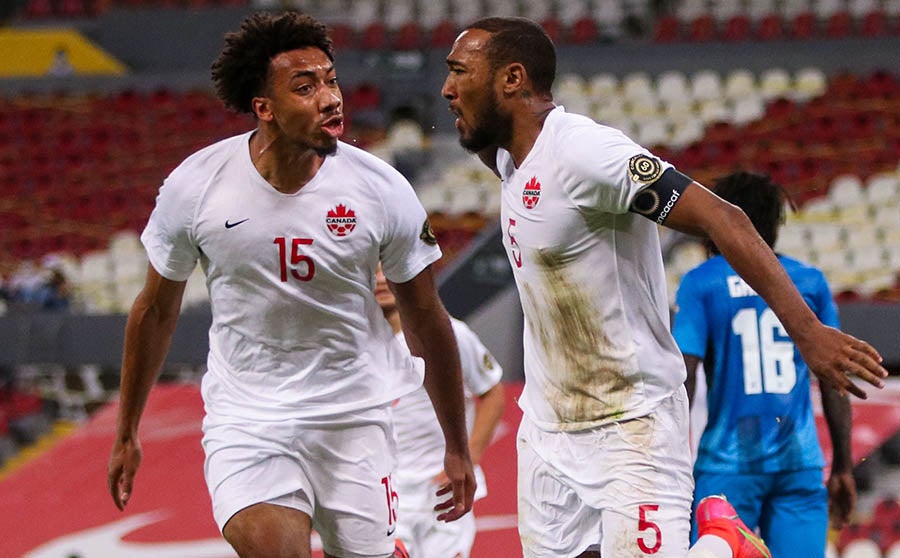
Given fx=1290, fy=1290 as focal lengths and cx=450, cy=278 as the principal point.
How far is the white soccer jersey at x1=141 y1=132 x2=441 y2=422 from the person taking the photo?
3.85 metres

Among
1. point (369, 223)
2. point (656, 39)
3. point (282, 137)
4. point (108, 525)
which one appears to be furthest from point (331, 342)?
point (656, 39)

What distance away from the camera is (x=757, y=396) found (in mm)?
4586

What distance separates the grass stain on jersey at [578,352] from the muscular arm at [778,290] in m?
0.46

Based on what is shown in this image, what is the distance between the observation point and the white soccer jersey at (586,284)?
367 cm

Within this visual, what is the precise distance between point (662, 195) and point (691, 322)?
1.30m

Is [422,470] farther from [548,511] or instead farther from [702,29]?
[702,29]

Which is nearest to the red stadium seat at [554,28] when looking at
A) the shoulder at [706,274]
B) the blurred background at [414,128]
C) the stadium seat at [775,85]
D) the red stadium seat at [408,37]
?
the blurred background at [414,128]

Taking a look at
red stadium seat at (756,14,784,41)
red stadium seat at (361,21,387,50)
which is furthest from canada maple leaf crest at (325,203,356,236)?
red stadium seat at (361,21,387,50)

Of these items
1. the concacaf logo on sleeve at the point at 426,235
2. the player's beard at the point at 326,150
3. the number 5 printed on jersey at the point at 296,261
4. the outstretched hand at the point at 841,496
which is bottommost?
the outstretched hand at the point at 841,496

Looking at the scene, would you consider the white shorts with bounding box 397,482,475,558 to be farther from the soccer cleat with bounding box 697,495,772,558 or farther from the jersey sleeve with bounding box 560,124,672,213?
the jersey sleeve with bounding box 560,124,672,213

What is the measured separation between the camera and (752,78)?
54.5ft

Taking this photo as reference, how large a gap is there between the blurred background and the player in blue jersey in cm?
586

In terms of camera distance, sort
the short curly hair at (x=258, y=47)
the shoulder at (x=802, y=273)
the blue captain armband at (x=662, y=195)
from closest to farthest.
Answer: the blue captain armband at (x=662, y=195), the short curly hair at (x=258, y=47), the shoulder at (x=802, y=273)

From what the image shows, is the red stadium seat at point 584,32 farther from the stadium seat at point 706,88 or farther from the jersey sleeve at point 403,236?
the jersey sleeve at point 403,236
